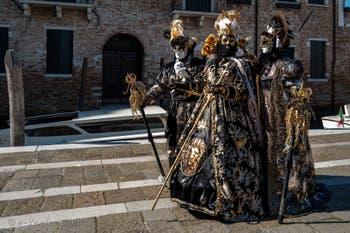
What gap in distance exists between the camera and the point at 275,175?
11.1 ft

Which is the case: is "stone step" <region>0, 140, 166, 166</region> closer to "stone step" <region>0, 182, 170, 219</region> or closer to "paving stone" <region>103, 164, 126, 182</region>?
"paving stone" <region>103, 164, 126, 182</region>

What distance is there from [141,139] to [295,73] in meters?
4.76

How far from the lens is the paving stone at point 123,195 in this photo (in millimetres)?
3762

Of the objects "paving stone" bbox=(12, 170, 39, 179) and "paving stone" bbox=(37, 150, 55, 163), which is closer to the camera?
"paving stone" bbox=(12, 170, 39, 179)

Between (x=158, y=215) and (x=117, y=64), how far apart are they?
431 inches

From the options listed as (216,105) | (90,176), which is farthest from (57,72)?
(216,105)

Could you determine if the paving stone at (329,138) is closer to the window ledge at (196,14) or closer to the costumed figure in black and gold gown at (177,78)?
the costumed figure in black and gold gown at (177,78)

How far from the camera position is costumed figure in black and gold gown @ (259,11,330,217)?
3.30 metres

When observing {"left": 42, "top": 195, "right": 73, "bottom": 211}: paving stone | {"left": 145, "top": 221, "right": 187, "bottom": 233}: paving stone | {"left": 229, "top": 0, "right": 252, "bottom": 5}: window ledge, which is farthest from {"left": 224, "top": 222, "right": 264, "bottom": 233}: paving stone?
{"left": 229, "top": 0, "right": 252, "bottom": 5}: window ledge

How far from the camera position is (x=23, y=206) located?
142 inches

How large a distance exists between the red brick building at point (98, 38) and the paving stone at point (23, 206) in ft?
29.3

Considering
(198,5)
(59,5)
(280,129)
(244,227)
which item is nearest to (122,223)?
(244,227)

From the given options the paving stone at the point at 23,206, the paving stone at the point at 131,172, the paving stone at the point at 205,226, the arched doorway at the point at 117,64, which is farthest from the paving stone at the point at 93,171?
the arched doorway at the point at 117,64

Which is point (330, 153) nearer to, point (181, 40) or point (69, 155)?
point (181, 40)
